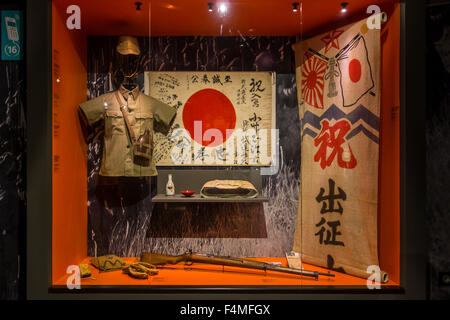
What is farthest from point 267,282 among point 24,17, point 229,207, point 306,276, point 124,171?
point 24,17

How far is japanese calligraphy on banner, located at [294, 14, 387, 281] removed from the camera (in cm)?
206

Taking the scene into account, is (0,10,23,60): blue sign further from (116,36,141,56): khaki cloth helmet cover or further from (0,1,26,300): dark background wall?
(116,36,141,56): khaki cloth helmet cover

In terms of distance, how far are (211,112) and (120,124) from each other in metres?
0.78

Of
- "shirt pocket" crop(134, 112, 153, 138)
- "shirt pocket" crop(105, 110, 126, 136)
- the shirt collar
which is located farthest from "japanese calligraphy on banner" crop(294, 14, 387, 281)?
"shirt pocket" crop(105, 110, 126, 136)

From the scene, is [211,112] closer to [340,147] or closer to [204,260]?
[340,147]

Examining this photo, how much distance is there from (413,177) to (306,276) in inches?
41.0

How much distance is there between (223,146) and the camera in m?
2.42

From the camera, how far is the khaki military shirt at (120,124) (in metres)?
→ 2.27

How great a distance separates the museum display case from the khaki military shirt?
12mm

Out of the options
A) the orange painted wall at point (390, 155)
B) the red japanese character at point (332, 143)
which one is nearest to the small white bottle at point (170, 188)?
the red japanese character at point (332, 143)

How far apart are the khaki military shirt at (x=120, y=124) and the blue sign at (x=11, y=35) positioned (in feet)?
1.87

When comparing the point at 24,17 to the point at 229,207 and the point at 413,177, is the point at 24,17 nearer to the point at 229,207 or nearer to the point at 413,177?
the point at 229,207

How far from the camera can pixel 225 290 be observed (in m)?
1.93

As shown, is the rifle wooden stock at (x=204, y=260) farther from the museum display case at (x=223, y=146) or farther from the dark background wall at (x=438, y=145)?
the dark background wall at (x=438, y=145)
